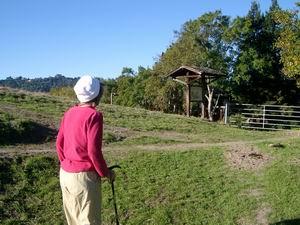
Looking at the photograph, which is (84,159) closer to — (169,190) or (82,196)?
(82,196)

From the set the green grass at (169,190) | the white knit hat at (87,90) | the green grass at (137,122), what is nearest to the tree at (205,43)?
the green grass at (137,122)

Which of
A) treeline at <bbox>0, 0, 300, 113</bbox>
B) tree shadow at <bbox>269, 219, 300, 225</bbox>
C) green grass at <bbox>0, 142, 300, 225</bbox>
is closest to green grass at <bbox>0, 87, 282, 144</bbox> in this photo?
green grass at <bbox>0, 142, 300, 225</bbox>

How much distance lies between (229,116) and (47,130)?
1235 centimetres

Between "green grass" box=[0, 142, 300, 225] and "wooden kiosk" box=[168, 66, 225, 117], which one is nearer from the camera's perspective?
"green grass" box=[0, 142, 300, 225]

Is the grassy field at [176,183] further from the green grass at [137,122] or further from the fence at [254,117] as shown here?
the fence at [254,117]

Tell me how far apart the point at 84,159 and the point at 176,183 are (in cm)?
459

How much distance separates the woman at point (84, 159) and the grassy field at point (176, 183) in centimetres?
295

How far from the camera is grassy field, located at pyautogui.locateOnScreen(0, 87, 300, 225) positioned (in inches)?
297

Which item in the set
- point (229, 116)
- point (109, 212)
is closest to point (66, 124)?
point (109, 212)

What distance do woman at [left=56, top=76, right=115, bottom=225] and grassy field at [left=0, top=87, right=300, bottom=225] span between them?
9.67 ft

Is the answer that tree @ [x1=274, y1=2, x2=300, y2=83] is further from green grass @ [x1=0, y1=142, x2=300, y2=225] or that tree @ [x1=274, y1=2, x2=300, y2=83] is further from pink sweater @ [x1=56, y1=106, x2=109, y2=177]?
pink sweater @ [x1=56, y1=106, x2=109, y2=177]

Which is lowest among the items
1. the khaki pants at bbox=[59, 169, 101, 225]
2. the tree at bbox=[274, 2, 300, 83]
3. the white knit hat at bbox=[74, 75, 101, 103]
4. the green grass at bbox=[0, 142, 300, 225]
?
the green grass at bbox=[0, 142, 300, 225]

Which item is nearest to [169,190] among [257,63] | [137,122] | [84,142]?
[84,142]

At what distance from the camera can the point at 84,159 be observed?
4367 millimetres
